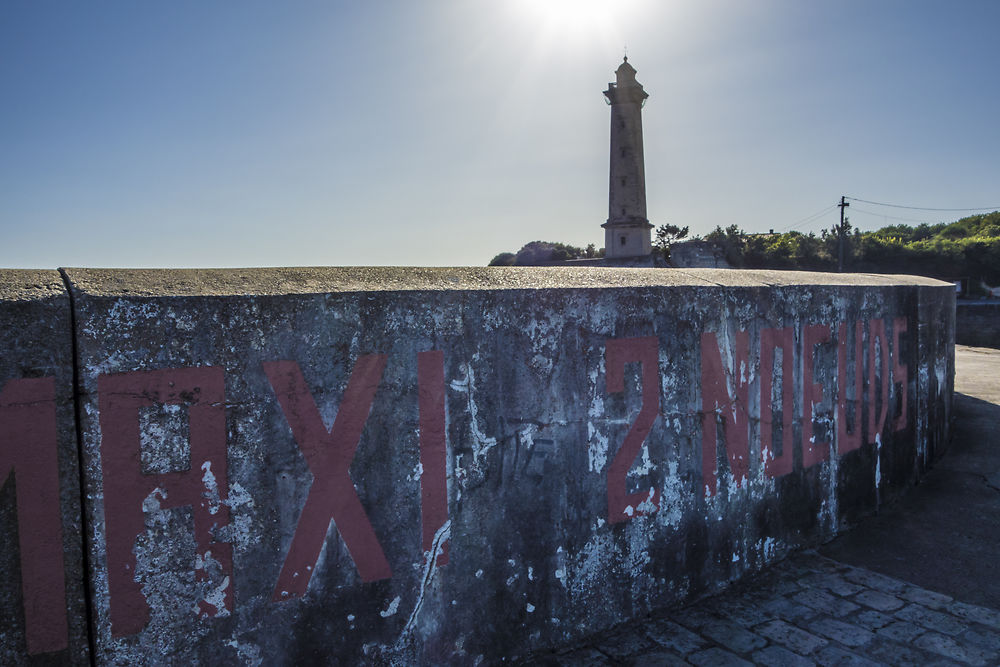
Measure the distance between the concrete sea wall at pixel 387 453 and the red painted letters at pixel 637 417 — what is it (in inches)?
0.5

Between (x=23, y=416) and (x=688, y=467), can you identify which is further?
(x=688, y=467)

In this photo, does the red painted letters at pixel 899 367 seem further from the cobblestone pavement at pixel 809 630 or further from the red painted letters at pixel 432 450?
the red painted letters at pixel 432 450

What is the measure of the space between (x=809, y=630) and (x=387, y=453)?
87.2 inches

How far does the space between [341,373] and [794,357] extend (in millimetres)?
2925

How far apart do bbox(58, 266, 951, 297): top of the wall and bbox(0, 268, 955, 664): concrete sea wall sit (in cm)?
1

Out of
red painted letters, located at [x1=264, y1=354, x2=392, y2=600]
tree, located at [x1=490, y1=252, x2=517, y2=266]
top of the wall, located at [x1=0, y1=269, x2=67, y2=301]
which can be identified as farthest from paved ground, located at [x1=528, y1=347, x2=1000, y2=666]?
tree, located at [x1=490, y1=252, x2=517, y2=266]

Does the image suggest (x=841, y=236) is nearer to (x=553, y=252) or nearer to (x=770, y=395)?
(x=553, y=252)

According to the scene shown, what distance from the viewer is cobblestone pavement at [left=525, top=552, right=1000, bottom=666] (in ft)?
9.42

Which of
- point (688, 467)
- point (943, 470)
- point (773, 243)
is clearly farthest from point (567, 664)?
point (773, 243)

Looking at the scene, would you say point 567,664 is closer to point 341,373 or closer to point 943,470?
point 341,373

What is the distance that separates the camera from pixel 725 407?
11.9ft

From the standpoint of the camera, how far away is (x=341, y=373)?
2400 mm

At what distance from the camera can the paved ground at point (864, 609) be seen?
290 centimetres

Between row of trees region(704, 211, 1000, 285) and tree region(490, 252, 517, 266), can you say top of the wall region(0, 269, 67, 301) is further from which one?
tree region(490, 252, 517, 266)
